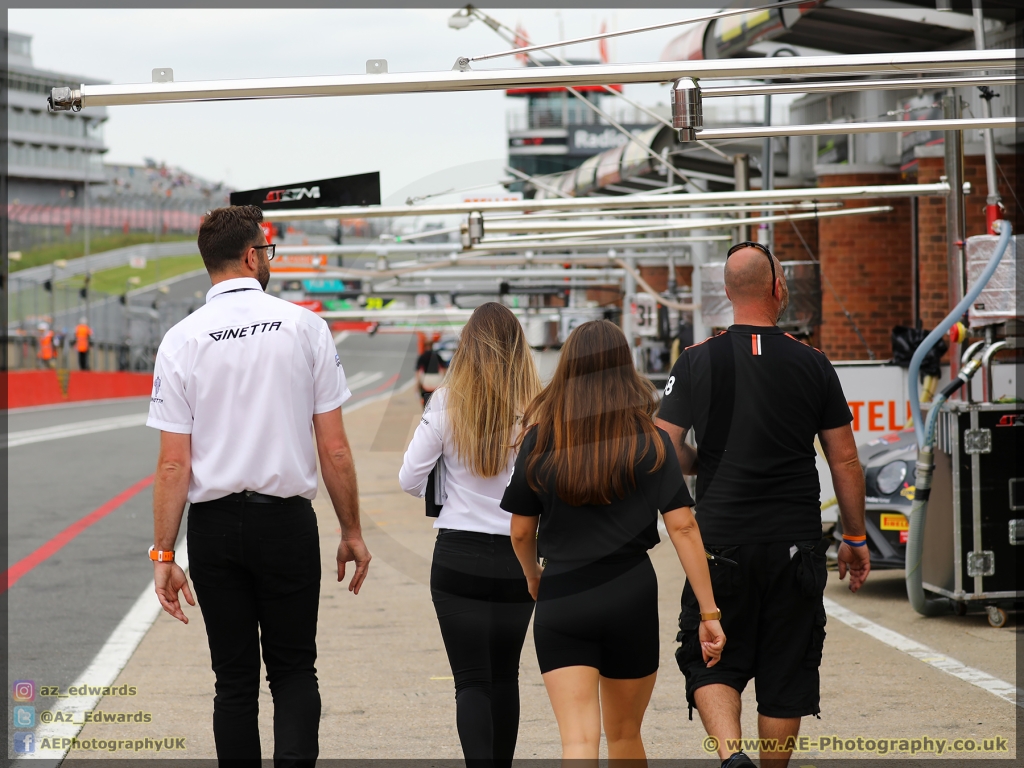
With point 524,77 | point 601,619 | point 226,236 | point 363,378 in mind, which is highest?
point 524,77

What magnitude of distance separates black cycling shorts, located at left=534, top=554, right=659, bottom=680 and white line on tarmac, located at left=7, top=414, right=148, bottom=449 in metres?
19.0

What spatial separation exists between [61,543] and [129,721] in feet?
19.8

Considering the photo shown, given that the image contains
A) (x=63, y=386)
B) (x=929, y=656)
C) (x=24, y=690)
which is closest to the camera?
(x=24, y=690)

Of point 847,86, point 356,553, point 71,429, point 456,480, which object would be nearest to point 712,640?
point 456,480

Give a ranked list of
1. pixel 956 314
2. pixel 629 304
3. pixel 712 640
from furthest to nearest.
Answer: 1. pixel 629 304
2. pixel 956 314
3. pixel 712 640

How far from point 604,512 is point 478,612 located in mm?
678

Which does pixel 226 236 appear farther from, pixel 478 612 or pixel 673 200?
pixel 673 200

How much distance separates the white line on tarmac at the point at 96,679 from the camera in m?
5.23

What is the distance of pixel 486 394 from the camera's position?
13.6 feet

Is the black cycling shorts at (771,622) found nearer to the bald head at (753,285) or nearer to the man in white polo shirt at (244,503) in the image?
the bald head at (753,285)

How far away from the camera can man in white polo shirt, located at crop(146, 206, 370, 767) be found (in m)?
4.01

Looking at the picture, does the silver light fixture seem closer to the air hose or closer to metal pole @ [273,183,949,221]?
the air hose

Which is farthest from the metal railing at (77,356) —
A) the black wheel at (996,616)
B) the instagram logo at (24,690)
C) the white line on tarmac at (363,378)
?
the black wheel at (996,616)

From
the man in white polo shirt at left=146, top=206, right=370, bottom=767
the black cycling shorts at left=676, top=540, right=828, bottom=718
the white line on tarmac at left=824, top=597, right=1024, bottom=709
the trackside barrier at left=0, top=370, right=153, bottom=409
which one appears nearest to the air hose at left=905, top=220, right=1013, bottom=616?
the white line on tarmac at left=824, top=597, right=1024, bottom=709
